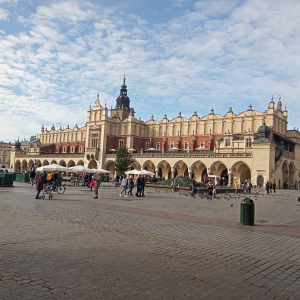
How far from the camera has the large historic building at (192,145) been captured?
144ft

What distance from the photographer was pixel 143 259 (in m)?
5.83

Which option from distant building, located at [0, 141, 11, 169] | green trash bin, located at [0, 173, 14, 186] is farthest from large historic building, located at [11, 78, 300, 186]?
green trash bin, located at [0, 173, 14, 186]

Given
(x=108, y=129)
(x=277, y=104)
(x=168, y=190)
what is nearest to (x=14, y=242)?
(x=168, y=190)

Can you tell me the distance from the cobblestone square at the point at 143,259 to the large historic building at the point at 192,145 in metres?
33.6

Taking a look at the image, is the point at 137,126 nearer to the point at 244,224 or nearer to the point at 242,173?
the point at 242,173

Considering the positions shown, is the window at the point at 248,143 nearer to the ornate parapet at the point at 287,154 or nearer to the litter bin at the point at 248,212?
the ornate parapet at the point at 287,154

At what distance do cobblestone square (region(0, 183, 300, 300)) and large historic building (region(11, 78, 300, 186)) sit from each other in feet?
110

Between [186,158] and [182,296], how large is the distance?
46.4 m

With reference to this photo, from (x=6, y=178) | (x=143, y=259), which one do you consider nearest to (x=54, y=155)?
(x=6, y=178)

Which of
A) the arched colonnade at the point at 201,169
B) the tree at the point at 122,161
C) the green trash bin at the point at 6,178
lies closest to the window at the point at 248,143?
the arched colonnade at the point at 201,169

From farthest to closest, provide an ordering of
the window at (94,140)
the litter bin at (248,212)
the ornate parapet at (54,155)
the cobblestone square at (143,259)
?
the ornate parapet at (54,155), the window at (94,140), the litter bin at (248,212), the cobblestone square at (143,259)

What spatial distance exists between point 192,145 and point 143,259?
54.0m

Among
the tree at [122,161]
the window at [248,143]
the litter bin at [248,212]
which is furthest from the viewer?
the tree at [122,161]

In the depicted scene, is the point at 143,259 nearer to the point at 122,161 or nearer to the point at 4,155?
the point at 122,161
